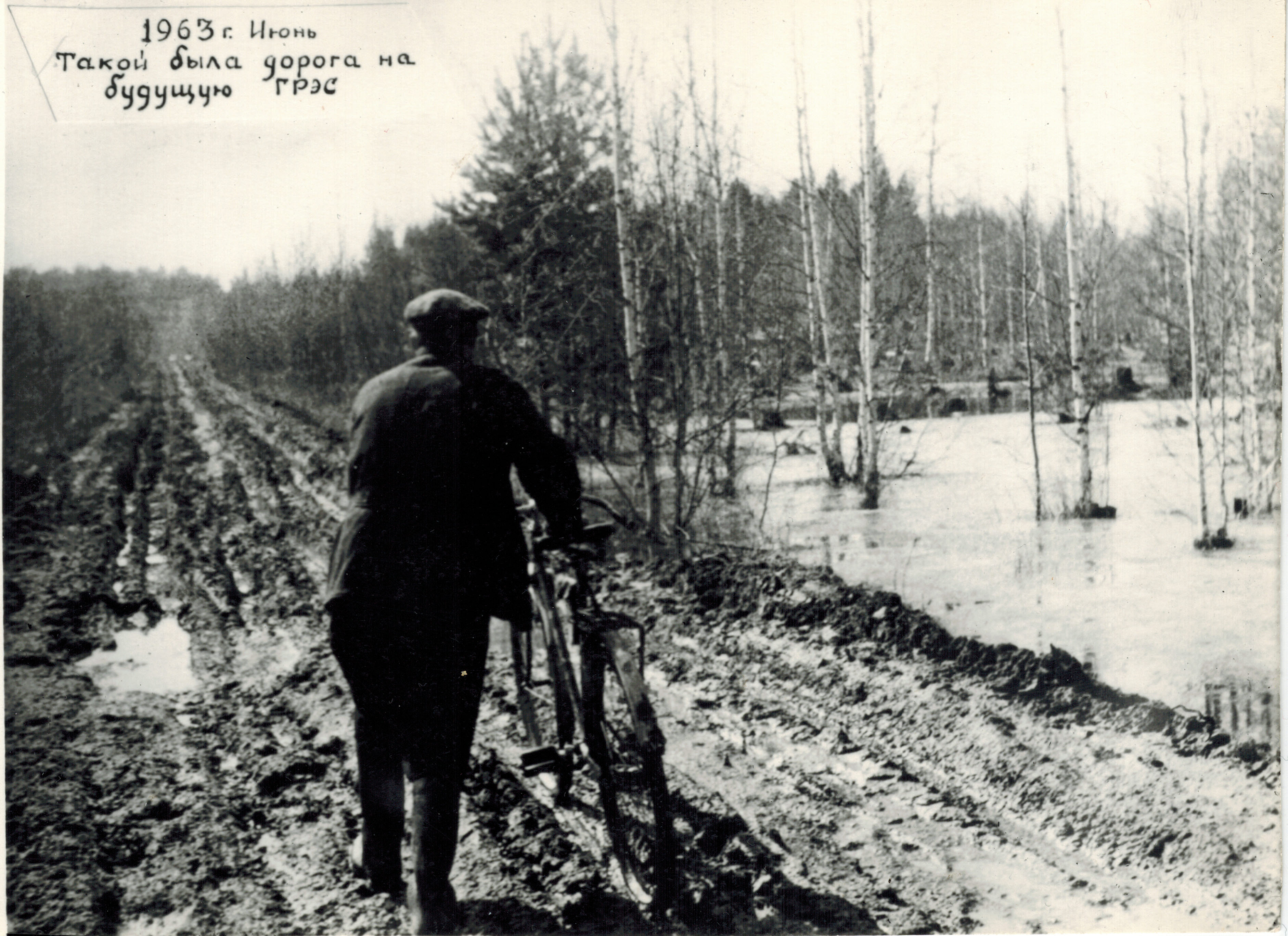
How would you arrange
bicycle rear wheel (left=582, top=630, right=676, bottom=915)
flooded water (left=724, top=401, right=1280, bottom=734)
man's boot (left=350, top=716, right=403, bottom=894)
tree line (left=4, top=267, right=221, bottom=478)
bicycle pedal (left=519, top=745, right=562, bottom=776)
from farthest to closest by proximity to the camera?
tree line (left=4, top=267, right=221, bottom=478)
flooded water (left=724, top=401, right=1280, bottom=734)
bicycle pedal (left=519, top=745, right=562, bottom=776)
man's boot (left=350, top=716, right=403, bottom=894)
bicycle rear wheel (left=582, top=630, right=676, bottom=915)

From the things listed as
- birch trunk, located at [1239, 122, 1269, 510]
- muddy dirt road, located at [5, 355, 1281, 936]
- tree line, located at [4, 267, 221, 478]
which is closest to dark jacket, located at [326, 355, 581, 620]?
muddy dirt road, located at [5, 355, 1281, 936]

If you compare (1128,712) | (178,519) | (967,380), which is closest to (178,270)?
(178,519)

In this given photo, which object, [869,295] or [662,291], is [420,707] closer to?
[662,291]

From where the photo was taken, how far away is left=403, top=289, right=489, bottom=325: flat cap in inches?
107

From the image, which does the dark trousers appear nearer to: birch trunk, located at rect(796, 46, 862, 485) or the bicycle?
the bicycle

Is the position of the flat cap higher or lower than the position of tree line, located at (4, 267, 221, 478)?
lower

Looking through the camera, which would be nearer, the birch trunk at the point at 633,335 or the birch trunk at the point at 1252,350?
the birch trunk at the point at 1252,350

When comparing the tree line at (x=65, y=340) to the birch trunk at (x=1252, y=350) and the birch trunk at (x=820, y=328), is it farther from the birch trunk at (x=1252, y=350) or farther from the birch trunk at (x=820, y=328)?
the birch trunk at (x=820, y=328)

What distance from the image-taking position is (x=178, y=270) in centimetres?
675

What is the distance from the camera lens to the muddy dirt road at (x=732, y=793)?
2.88 m

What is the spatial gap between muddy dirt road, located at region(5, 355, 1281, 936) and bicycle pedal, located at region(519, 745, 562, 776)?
0.78 feet
